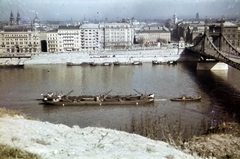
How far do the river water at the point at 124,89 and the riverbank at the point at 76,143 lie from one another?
3108mm

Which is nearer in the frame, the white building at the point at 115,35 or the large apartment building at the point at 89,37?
the large apartment building at the point at 89,37

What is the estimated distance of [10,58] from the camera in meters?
21.9

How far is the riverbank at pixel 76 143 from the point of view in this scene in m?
3.94

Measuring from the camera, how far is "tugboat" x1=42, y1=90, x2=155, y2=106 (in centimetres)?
1077

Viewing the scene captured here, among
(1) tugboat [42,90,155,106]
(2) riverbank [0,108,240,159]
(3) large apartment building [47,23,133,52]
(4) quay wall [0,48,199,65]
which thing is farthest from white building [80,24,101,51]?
(2) riverbank [0,108,240,159]

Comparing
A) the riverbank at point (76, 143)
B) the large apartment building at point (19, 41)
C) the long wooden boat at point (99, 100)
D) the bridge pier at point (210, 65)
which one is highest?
the large apartment building at point (19, 41)

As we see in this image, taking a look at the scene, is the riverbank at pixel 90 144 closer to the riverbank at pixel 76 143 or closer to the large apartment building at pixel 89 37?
the riverbank at pixel 76 143

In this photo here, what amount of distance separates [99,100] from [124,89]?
2263 millimetres

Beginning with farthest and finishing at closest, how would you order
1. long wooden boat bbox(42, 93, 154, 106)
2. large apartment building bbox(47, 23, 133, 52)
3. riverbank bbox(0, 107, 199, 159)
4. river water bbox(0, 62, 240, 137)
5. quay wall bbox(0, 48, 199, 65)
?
large apartment building bbox(47, 23, 133, 52), quay wall bbox(0, 48, 199, 65), long wooden boat bbox(42, 93, 154, 106), river water bbox(0, 62, 240, 137), riverbank bbox(0, 107, 199, 159)

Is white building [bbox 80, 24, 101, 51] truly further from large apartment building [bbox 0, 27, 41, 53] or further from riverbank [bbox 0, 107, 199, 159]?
riverbank [bbox 0, 107, 199, 159]

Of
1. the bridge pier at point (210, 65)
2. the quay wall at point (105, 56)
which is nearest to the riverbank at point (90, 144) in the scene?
the bridge pier at point (210, 65)

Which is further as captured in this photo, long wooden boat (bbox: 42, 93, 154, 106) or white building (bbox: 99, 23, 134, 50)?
white building (bbox: 99, 23, 134, 50)

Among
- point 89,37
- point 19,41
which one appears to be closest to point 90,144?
point 19,41

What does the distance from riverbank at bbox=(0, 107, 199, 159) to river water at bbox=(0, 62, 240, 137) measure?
3.11 m
